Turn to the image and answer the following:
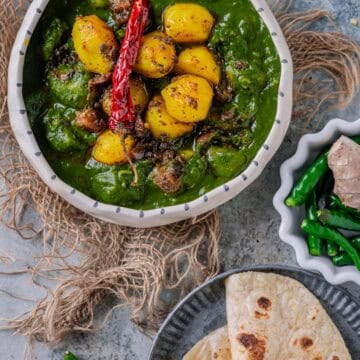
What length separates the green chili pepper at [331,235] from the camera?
246cm

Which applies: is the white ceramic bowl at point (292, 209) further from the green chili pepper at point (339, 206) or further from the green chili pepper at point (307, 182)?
the green chili pepper at point (339, 206)

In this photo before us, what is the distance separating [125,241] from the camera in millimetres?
2666

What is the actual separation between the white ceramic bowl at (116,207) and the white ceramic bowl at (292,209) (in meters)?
0.16

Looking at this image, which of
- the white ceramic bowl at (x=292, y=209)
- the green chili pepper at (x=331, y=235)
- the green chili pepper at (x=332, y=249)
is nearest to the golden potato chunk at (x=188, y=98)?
the white ceramic bowl at (x=292, y=209)

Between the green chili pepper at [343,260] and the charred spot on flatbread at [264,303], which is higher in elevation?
the green chili pepper at [343,260]

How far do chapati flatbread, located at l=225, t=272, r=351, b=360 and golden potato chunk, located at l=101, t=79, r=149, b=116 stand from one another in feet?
2.25

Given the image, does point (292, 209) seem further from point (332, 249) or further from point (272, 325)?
point (272, 325)

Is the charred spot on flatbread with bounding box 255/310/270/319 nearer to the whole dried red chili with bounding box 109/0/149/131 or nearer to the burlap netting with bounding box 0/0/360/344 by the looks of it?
the burlap netting with bounding box 0/0/360/344

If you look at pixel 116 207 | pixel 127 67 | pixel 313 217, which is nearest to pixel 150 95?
pixel 127 67

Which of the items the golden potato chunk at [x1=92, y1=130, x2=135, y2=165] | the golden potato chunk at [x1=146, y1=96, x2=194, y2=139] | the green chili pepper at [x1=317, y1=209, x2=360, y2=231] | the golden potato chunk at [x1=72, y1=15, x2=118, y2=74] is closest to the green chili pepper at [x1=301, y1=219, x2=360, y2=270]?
the green chili pepper at [x1=317, y1=209, x2=360, y2=231]

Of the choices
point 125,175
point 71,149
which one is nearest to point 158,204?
point 125,175

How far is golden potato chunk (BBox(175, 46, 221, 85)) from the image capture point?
2.24m

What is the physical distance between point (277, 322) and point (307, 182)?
1.66 ft

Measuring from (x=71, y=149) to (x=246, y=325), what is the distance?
33.9 inches
